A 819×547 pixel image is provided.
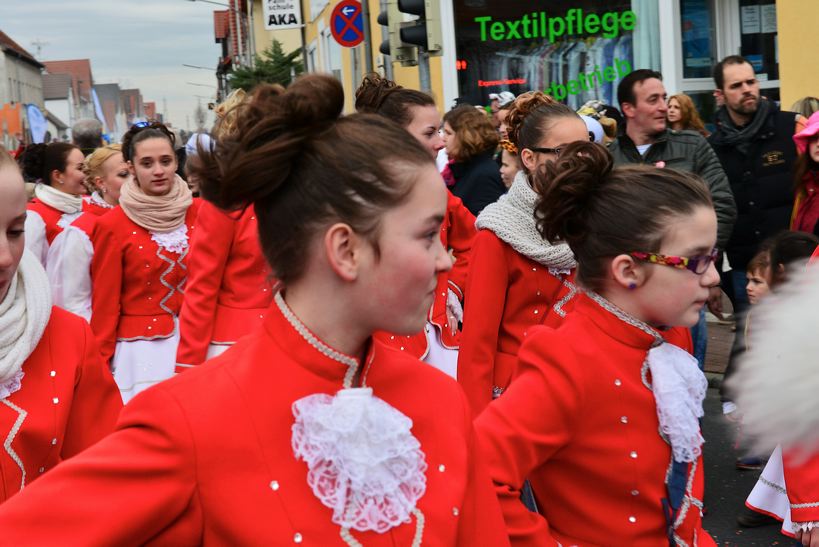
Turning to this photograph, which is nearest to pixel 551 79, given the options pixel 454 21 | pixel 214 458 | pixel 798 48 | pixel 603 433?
pixel 454 21

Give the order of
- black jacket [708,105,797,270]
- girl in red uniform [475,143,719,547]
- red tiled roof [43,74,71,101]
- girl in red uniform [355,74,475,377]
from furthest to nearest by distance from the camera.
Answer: red tiled roof [43,74,71,101]
black jacket [708,105,797,270]
girl in red uniform [355,74,475,377]
girl in red uniform [475,143,719,547]

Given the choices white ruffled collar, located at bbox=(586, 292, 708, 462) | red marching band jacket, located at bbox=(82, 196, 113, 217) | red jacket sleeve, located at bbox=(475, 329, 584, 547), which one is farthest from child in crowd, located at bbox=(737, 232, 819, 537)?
red marching band jacket, located at bbox=(82, 196, 113, 217)

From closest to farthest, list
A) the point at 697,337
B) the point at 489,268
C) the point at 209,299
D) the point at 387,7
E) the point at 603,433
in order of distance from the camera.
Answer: the point at 603,433 < the point at 489,268 < the point at 209,299 < the point at 697,337 < the point at 387,7

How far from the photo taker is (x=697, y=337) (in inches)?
279

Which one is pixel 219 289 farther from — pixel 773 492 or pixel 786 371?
pixel 786 371

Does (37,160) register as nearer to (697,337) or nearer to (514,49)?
(697,337)

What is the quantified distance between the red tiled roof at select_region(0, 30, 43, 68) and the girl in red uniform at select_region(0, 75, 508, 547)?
10307cm

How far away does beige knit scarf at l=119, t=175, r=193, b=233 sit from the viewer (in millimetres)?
6430

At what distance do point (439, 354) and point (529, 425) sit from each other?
2.90 meters

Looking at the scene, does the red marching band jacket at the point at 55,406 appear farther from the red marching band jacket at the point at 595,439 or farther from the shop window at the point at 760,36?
the shop window at the point at 760,36

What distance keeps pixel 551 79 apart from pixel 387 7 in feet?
14.9

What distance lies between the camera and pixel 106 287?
6270mm

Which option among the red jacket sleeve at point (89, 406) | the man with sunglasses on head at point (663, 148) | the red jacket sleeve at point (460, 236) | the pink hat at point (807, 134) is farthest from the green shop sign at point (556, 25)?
the red jacket sleeve at point (89, 406)

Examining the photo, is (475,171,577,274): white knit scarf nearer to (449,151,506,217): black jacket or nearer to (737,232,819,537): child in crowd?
(737,232,819,537): child in crowd
